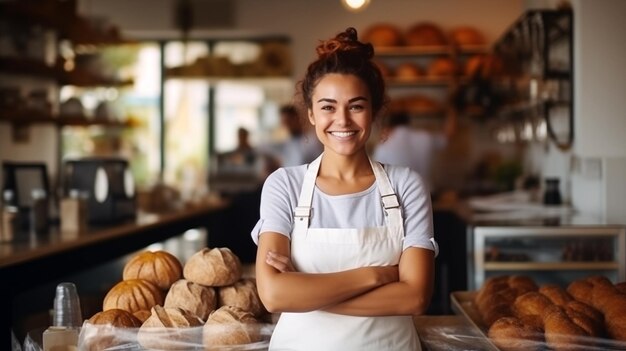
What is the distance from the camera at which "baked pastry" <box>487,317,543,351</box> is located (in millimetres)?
2172

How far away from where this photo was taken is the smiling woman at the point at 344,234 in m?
2.01

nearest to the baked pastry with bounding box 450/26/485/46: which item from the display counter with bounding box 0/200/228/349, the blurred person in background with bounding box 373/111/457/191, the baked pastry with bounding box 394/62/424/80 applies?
the baked pastry with bounding box 394/62/424/80

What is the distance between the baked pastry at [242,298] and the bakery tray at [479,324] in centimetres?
62

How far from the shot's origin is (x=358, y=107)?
2.13 meters

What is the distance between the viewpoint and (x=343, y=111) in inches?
83.1

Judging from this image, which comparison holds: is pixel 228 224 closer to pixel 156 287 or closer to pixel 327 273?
pixel 156 287

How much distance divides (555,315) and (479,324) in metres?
0.37

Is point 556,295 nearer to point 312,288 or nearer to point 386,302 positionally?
point 386,302

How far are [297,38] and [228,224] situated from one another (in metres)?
2.37

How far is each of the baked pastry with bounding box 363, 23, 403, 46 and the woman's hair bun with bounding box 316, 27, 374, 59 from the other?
20.5ft

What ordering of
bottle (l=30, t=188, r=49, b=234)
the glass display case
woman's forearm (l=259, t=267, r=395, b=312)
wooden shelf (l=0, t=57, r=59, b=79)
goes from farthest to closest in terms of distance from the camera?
wooden shelf (l=0, t=57, r=59, b=79)
bottle (l=30, t=188, r=49, b=234)
the glass display case
woman's forearm (l=259, t=267, r=395, b=312)

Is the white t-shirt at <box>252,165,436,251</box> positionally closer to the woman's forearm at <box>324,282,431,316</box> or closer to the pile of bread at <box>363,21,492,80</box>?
the woman's forearm at <box>324,282,431,316</box>

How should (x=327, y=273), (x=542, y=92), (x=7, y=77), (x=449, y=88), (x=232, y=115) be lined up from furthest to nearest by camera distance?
(x=232, y=115) < (x=449, y=88) < (x=7, y=77) < (x=542, y=92) < (x=327, y=273)

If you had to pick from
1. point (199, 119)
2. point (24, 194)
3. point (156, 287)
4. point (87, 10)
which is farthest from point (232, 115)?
point (156, 287)
